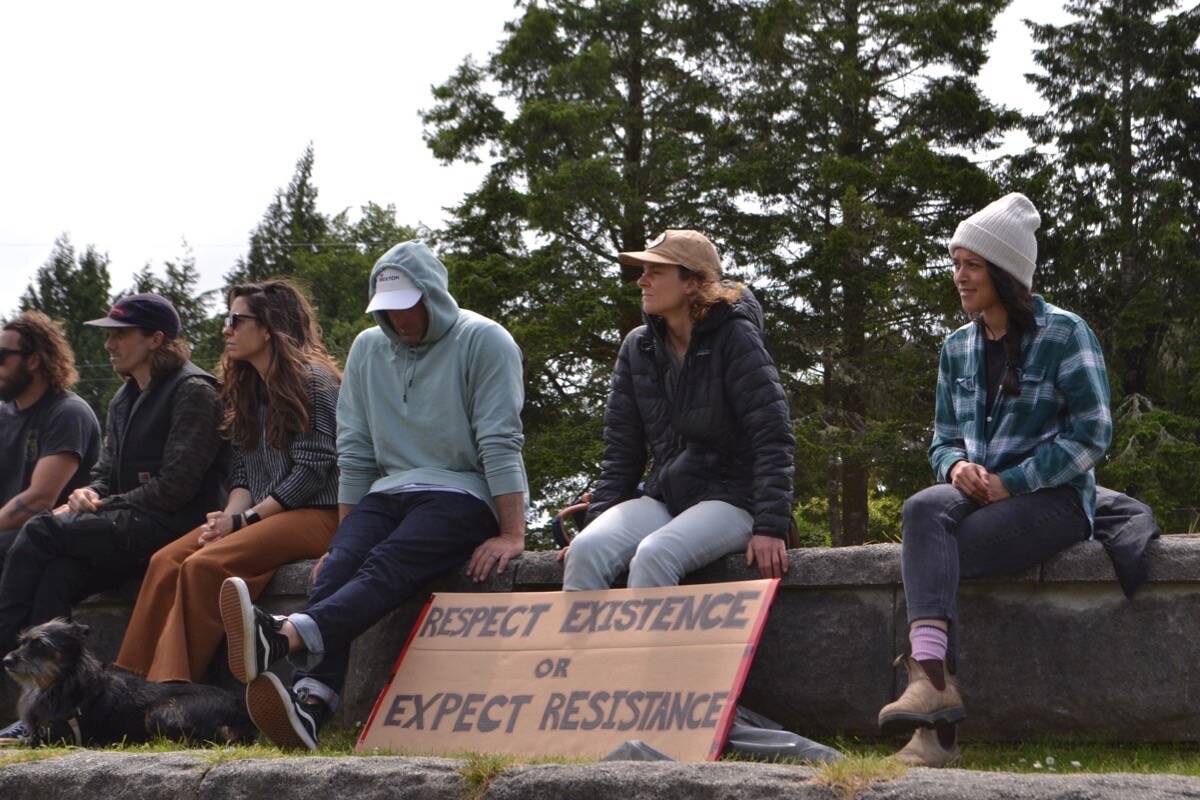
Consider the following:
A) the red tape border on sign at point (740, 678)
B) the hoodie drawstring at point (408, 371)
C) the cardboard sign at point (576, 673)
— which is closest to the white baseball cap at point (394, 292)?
the hoodie drawstring at point (408, 371)

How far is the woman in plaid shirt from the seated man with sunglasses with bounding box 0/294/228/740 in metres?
3.16

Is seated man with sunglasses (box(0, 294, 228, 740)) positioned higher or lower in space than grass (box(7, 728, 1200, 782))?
higher

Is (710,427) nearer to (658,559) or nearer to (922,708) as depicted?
(658,559)

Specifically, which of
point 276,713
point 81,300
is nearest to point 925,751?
point 276,713

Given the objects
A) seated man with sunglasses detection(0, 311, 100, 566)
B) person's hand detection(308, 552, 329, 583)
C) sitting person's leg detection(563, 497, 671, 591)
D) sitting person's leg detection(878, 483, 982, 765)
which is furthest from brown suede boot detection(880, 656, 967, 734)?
seated man with sunglasses detection(0, 311, 100, 566)

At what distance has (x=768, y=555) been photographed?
485 centimetres

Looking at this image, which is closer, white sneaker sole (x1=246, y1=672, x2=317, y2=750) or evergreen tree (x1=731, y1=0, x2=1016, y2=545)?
white sneaker sole (x1=246, y1=672, x2=317, y2=750)

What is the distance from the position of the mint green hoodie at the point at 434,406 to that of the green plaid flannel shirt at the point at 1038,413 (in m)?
1.62

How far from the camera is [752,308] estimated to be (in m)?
5.41

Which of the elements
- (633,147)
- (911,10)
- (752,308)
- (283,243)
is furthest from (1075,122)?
(283,243)

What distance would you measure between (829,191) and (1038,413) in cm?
2326

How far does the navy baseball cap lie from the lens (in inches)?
258

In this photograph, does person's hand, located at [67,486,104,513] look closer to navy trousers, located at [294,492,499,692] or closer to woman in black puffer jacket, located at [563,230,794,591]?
navy trousers, located at [294,492,499,692]

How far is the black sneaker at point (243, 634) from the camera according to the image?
14.7ft
